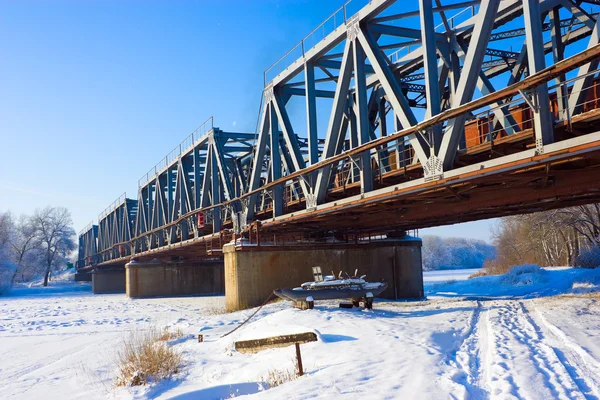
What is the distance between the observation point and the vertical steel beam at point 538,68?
421 inches

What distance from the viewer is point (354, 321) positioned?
14.7 m

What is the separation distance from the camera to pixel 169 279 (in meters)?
51.1

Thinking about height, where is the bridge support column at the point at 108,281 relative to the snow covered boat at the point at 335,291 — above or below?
below

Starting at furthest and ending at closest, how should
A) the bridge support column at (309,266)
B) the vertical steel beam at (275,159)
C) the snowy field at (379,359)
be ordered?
the bridge support column at (309,266) < the vertical steel beam at (275,159) < the snowy field at (379,359)

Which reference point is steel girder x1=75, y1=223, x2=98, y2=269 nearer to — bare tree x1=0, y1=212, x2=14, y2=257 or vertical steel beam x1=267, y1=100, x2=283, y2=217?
bare tree x1=0, y1=212, x2=14, y2=257

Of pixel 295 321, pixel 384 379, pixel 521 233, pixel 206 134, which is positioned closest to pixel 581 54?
pixel 384 379

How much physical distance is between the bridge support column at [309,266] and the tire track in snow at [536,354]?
1221 centimetres

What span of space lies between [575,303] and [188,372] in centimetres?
1342

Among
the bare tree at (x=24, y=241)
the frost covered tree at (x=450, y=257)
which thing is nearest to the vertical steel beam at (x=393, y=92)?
the bare tree at (x=24, y=241)

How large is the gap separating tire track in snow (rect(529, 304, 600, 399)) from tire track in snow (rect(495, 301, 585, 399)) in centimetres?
10

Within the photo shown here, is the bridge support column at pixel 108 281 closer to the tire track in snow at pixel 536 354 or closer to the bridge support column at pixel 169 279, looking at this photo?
the bridge support column at pixel 169 279

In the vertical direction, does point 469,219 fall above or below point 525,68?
below

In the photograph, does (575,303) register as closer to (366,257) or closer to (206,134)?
(366,257)

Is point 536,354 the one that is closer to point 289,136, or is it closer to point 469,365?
point 469,365
